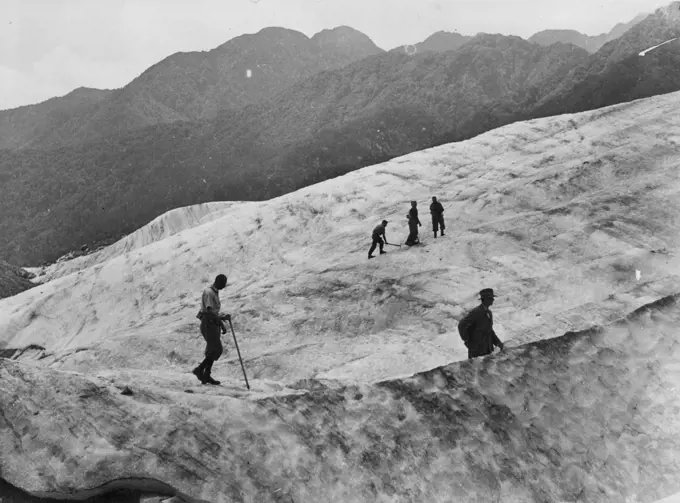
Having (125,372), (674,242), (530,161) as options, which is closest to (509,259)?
(674,242)

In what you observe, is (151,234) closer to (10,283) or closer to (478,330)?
(10,283)

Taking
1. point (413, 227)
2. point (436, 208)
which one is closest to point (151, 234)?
point (413, 227)

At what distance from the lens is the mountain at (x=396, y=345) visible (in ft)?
20.1

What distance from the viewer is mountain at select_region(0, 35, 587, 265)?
106375 mm

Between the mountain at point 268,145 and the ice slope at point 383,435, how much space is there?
8765cm

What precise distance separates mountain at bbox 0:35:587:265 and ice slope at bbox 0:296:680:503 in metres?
87.6

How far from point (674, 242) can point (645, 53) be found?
9052 centimetres

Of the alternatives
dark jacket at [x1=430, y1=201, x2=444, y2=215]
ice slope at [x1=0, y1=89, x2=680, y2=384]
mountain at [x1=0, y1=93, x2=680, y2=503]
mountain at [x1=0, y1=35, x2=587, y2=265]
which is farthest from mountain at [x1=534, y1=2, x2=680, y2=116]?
dark jacket at [x1=430, y1=201, x2=444, y2=215]

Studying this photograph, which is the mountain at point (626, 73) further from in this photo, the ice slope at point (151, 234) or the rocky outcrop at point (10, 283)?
the rocky outcrop at point (10, 283)

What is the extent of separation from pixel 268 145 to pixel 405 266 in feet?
398

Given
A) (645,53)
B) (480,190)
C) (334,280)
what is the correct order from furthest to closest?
(645,53), (480,190), (334,280)

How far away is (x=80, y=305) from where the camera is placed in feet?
79.5

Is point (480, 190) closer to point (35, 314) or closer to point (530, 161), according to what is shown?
point (530, 161)

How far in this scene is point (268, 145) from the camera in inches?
5295
